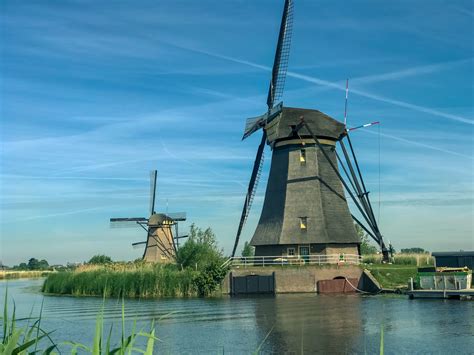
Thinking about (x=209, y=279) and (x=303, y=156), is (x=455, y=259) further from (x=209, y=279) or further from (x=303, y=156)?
(x=209, y=279)

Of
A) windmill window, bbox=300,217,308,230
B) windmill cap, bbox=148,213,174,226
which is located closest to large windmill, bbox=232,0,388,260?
windmill window, bbox=300,217,308,230

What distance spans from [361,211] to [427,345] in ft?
60.2

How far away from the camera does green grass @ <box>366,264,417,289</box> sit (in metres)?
28.9

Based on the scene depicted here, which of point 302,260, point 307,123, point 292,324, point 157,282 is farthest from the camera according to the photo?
point 307,123

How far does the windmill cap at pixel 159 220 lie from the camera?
51406mm

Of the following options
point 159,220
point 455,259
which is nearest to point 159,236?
point 159,220

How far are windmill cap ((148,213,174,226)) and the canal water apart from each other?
81.9ft

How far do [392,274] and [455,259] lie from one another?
3.59m

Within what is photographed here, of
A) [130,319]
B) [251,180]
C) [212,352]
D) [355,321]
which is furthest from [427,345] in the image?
[251,180]

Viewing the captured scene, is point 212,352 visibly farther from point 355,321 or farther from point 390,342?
point 355,321

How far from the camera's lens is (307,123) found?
31.8 meters

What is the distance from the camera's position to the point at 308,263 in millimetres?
29641

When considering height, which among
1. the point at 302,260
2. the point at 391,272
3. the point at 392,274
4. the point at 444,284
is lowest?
the point at 444,284

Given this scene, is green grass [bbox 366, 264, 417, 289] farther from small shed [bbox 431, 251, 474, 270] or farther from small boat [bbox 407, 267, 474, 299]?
small boat [bbox 407, 267, 474, 299]
